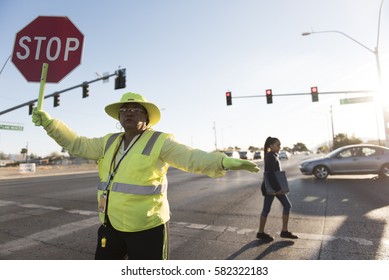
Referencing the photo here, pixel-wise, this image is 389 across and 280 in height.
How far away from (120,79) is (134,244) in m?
14.5

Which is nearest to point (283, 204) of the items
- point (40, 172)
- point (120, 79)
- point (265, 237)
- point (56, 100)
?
point (265, 237)

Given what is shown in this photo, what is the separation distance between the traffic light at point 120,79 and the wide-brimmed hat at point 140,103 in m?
13.2

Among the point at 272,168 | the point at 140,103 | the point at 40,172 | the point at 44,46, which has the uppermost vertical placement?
the point at 44,46

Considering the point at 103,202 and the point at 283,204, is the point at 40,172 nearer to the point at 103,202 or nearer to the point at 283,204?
the point at 283,204

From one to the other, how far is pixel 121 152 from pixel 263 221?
332 centimetres

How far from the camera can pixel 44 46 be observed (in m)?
2.54

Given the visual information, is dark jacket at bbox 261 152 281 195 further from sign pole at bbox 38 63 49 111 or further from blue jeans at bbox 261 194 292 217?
sign pole at bbox 38 63 49 111

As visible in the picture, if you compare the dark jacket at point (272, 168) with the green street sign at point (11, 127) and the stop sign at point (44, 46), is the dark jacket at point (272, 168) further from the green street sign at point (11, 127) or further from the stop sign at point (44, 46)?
the green street sign at point (11, 127)

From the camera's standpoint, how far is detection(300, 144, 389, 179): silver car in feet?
41.1

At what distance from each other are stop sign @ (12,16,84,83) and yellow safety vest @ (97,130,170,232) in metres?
1.08

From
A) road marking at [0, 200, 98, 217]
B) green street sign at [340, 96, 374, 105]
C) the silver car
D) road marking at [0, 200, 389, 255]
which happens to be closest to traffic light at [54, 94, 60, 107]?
road marking at [0, 200, 98, 217]

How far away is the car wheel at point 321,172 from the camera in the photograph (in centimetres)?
1342

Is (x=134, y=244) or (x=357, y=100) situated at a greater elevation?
(x=357, y=100)

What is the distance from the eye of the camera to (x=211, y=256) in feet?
12.8
